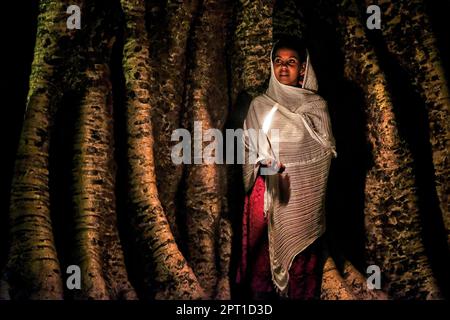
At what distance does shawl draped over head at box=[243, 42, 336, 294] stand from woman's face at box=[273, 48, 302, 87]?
0.06m

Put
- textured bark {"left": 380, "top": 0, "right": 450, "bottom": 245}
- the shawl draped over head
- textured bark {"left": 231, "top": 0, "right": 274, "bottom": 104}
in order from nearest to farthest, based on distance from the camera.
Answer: the shawl draped over head → textured bark {"left": 380, "top": 0, "right": 450, "bottom": 245} → textured bark {"left": 231, "top": 0, "right": 274, "bottom": 104}

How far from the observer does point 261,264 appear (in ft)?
15.6

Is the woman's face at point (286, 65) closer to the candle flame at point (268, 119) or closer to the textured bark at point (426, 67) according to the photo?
the candle flame at point (268, 119)

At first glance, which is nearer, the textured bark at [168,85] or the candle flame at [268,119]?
the candle flame at [268,119]

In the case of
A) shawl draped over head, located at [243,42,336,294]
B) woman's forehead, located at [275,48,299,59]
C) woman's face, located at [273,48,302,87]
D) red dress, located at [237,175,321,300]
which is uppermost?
woman's forehead, located at [275,48,299,59]

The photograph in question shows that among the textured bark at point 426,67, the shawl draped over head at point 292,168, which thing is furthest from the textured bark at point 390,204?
the shawl draped over head at point 292,168

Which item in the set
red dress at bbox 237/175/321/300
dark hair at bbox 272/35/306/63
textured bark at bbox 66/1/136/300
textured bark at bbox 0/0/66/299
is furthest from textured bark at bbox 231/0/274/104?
textured bark at bbox 0/0/66/299

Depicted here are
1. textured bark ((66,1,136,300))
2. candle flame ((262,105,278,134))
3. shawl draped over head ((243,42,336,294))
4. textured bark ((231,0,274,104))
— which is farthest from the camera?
textured bark ((231,0,274,104))

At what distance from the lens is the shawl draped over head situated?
472 centimetres

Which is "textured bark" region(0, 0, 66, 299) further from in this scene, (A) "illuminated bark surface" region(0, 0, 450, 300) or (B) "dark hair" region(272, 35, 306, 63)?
(B) "dark hair" region(272, 35, 306, 63)

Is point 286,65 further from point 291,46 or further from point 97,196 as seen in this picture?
point 97,196

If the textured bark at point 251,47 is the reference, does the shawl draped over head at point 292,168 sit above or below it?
below

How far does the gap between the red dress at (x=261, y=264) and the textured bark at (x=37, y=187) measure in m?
1.40

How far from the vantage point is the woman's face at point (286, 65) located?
5.03 meters
